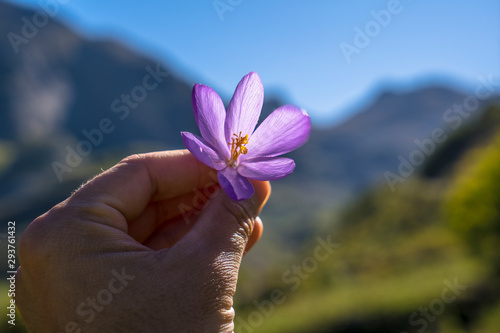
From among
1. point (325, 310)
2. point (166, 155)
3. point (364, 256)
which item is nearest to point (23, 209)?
point (364, 256)

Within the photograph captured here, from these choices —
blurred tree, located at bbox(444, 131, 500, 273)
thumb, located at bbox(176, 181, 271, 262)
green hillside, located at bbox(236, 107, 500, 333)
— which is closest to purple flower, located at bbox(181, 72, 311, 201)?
thumb, located at bbox(176, 181, 271, 262)

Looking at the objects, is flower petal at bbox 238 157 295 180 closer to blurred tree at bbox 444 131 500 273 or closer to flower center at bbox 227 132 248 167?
flower center at bbox 227 132 248 167

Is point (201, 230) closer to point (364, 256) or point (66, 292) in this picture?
point (66, 292)

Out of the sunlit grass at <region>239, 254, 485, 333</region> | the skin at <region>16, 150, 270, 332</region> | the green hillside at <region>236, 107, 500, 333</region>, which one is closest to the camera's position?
the skin at <region>16, 150, 270, 332</region>

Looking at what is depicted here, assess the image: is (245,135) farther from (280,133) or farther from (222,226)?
(222,226)

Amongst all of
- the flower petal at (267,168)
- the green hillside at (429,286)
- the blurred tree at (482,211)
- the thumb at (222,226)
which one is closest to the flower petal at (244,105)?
the flower petal at (267,168)

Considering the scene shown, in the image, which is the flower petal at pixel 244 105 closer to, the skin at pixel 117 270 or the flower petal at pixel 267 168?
the flower petal at pixel 267 168
